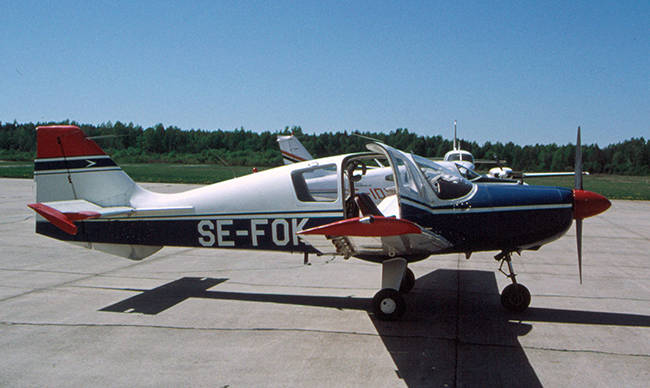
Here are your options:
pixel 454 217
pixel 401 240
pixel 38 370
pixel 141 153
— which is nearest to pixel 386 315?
pixel 401 240

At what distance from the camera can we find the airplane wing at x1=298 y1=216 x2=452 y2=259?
14.0 ft

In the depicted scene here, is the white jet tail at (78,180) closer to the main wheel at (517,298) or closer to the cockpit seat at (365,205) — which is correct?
the cockpit seat at (365,205)

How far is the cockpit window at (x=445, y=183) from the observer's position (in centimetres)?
568

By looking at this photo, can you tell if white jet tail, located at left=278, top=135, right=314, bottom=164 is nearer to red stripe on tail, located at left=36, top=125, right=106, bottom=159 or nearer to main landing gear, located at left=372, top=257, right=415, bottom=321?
red stripe on tail, located at left=36, top=125, right=106, bottom=159

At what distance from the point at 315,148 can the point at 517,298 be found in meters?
61.4

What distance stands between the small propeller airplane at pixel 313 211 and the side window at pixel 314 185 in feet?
0.05

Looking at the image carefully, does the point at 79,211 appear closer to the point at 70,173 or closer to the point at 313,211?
the point at 70,173

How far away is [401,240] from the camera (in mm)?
4980

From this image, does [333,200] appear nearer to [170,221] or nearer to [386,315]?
[386,315]

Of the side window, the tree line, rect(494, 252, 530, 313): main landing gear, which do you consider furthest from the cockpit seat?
the tree line

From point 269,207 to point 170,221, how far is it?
4.88 ft

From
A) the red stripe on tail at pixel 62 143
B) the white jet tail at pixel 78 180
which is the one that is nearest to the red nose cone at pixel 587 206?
the white jet tail at pixel 78 180

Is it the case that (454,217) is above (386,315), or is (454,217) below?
above

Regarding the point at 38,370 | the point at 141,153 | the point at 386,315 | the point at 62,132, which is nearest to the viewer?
the point at 38,370
